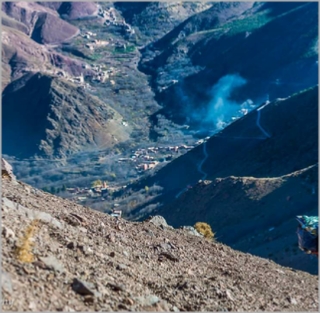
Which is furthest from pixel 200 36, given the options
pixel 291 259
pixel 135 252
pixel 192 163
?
pixel 135 252

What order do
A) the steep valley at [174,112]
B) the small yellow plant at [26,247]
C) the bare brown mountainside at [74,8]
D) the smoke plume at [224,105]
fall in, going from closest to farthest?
the small yellow plant at [26,247], the steep valley at [174,112], the smoke plume at [224,105], the bare brown mountainside at [74,8]

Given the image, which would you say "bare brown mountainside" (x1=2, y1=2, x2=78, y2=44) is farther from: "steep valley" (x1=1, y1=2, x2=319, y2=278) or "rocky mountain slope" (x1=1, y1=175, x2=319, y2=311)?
"rocky mountain slope" (x1=1, y1=175, x2=319, y2=311)

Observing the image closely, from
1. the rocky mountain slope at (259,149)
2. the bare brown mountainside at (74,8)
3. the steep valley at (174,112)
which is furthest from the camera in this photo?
the bare brown mountainside at (74,8)

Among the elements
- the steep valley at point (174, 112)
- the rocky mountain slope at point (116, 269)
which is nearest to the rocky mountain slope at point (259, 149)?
the steep valley at point (174, 112)

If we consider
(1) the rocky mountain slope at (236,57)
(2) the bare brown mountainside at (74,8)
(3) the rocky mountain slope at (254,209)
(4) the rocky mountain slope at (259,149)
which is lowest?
(3) the rocky mountain slope at (254,209)

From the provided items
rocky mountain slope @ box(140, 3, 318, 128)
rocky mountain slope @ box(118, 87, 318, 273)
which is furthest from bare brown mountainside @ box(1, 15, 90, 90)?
rocky mountain slope @ box(118, 87, 318, 273)

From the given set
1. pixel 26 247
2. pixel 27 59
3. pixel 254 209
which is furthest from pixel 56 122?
pixel 26 247

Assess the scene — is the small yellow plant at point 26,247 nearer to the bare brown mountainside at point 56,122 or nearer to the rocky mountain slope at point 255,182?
the rocky mountain slope at point 255,182

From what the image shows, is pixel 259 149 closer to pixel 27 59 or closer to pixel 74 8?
pixel 27 59
